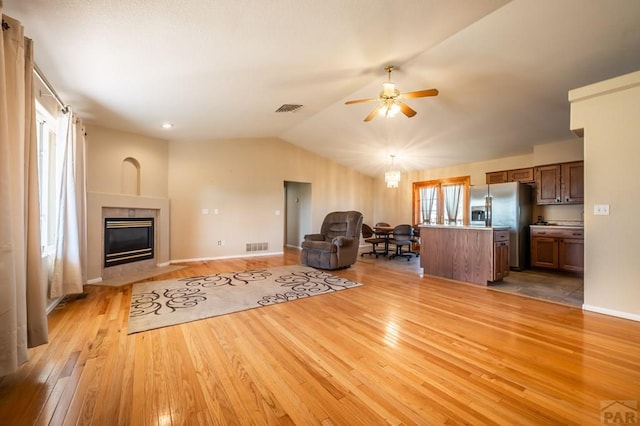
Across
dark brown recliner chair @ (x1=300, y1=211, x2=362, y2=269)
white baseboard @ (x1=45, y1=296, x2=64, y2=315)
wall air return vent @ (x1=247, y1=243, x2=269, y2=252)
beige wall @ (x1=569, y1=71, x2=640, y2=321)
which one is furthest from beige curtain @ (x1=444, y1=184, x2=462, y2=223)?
white baseboard @ (x1=45, y1=296, x2=64, y2=315)

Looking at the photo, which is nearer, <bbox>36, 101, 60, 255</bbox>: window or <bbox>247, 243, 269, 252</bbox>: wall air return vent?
<bbox>36, 101, 60, 255</bbox>: window

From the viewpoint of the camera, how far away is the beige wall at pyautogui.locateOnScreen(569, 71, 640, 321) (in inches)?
110

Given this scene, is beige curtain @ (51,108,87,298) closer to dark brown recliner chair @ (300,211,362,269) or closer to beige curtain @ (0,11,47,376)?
beige curtain @ (0,11,47,376)

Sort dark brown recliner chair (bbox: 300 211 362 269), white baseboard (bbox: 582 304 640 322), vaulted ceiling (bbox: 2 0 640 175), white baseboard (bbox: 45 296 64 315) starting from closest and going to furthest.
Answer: vaulted ceiling (bbox: 2 0 640 175), white baseboard (bbox: 582 304 640 322), white baseboard (bbox: 45 296 64 315), dark brown recliner chair (bbox: 300 211 362 269)

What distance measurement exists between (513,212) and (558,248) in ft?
3.13

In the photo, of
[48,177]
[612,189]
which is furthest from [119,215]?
[612,189]

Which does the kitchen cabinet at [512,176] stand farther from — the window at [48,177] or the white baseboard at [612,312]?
the window at [48,177]

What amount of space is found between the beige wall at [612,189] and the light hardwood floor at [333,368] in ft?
1.02

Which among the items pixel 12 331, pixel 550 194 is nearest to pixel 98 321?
pixel 12 331

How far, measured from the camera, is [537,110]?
13.9 feet

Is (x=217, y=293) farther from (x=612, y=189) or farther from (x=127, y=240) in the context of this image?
(x=612, y=189)

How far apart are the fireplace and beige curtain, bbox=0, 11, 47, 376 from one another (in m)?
2.85

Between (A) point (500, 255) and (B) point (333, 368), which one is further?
(A) point (500, 255)

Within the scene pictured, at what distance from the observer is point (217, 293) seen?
3.64 metres
